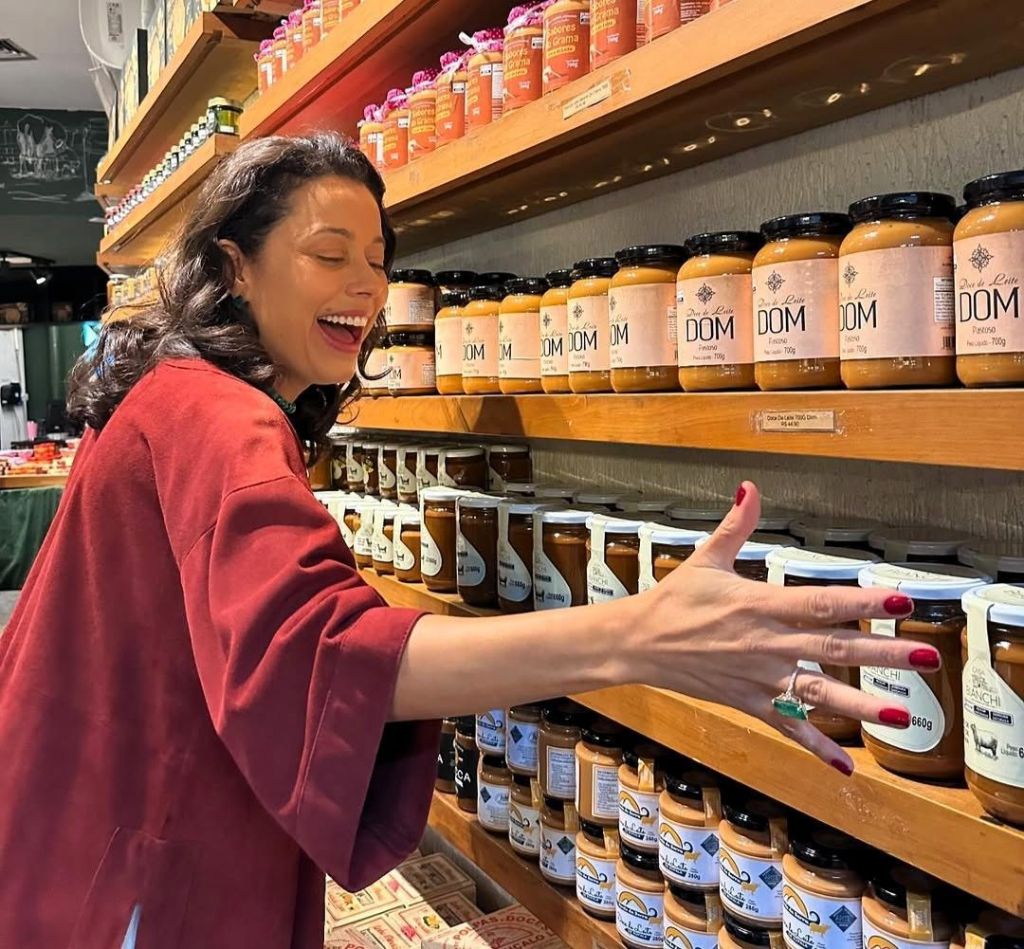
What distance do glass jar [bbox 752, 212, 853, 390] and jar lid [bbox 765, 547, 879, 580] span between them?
0.55ft

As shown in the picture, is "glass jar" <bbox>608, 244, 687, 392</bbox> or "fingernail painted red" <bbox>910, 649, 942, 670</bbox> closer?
"fingernail painted red" <bbox>910, 649, 942, 670</bbox>

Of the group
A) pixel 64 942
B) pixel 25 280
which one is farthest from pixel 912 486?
pixel 25 280

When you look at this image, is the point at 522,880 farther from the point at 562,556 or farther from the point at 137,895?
the point at 137,895

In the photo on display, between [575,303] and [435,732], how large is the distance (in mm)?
615

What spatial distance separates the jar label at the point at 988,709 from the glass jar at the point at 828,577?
0.14 metres

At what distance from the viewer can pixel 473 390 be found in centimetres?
155

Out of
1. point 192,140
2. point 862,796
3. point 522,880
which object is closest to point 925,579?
point 862,796

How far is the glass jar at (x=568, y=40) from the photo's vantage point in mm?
1236

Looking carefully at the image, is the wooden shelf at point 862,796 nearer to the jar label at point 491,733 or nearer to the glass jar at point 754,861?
the glass jar at point 754,861

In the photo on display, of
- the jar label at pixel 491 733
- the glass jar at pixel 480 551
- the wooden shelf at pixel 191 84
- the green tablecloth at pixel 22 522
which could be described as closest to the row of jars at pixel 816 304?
the glass jar at pixel 480 551

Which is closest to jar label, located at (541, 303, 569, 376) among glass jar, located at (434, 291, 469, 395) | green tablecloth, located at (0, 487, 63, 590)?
glass jar, located at (434, 291, 469, 395)

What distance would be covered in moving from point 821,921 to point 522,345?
0.81m

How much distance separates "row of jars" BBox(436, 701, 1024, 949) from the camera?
0.94 m

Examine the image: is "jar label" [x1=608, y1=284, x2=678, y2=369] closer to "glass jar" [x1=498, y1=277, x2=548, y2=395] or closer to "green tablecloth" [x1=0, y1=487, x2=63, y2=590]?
"glass jar" [x1=498, y1=277, x2=548, y2=395]
